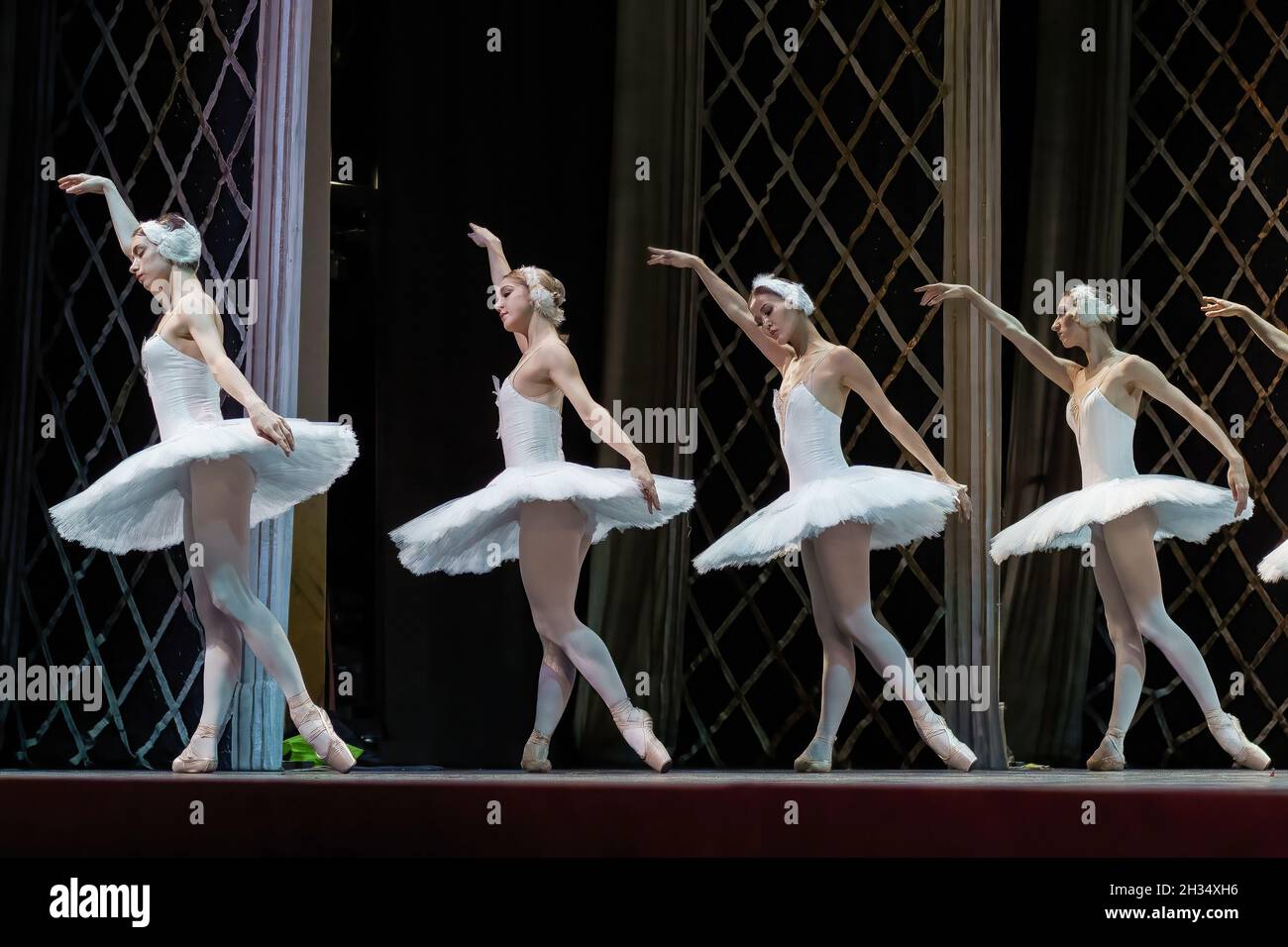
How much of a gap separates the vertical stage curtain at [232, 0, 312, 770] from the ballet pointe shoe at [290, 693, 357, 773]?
0.93 meters

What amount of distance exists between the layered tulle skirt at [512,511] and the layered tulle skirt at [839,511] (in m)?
0.21

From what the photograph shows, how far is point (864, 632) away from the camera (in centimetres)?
385

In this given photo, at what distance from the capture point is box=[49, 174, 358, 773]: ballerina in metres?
3.68

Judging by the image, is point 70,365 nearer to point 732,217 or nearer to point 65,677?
point 65,677

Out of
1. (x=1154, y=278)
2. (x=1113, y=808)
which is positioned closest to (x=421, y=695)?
(x=1113, y=808)

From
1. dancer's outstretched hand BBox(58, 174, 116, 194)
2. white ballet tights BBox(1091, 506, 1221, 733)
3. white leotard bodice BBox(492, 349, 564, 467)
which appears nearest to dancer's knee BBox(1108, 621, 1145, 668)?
white ballet tights BBox(1091, 506, 1221, 733)

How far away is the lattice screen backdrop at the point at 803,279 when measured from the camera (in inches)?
197

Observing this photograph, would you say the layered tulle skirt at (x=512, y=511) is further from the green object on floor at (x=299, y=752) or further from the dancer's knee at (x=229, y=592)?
the green object on floor at (x=299, y=752)

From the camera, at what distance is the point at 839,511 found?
378 cm

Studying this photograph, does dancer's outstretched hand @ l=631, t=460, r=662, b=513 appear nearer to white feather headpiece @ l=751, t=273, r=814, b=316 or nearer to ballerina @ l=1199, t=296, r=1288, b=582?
white feather headpiece @ l=751, t=273, r=814, b=316

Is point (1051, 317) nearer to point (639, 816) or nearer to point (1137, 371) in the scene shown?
point (1137, 371)

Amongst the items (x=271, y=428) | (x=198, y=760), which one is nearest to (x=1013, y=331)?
(x=271, y=428)

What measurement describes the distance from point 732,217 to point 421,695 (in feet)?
6.44
